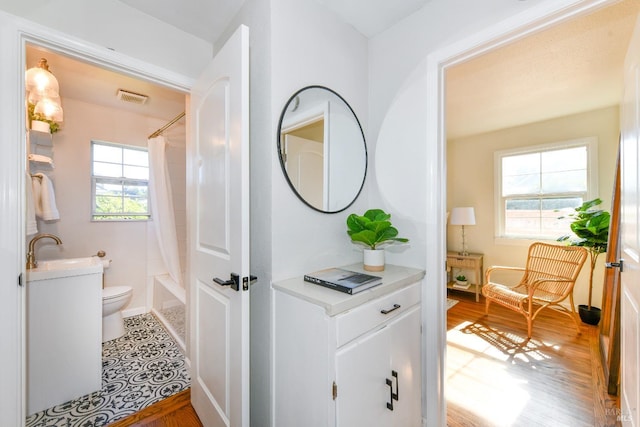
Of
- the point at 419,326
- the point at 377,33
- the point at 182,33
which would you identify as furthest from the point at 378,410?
the point at 182,33

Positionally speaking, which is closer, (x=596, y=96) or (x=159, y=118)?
(x=596, y=96)

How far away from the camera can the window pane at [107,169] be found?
2789mm

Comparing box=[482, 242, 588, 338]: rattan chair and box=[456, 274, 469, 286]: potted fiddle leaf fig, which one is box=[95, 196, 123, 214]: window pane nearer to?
box=[482, 242, 588, 338]: rattan chair

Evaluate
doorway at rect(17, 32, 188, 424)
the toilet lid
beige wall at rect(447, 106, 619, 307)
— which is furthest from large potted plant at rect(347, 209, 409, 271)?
beige wall at rect(447, 106, 619, 307)

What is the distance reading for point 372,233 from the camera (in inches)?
53.1

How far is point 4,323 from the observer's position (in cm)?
106


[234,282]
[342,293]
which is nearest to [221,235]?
[234,282]

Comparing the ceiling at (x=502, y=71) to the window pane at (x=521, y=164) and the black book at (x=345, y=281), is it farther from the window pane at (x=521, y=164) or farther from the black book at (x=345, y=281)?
the black book at (x=345, y=281)

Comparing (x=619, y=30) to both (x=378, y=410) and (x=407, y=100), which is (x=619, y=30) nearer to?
(x=407, y=100)

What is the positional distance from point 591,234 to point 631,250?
199 cm

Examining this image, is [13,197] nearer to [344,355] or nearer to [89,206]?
[344,355]

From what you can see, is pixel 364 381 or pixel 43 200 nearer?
pixel 364 381

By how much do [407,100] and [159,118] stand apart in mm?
2990

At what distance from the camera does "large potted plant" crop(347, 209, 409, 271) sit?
1.35 meters
